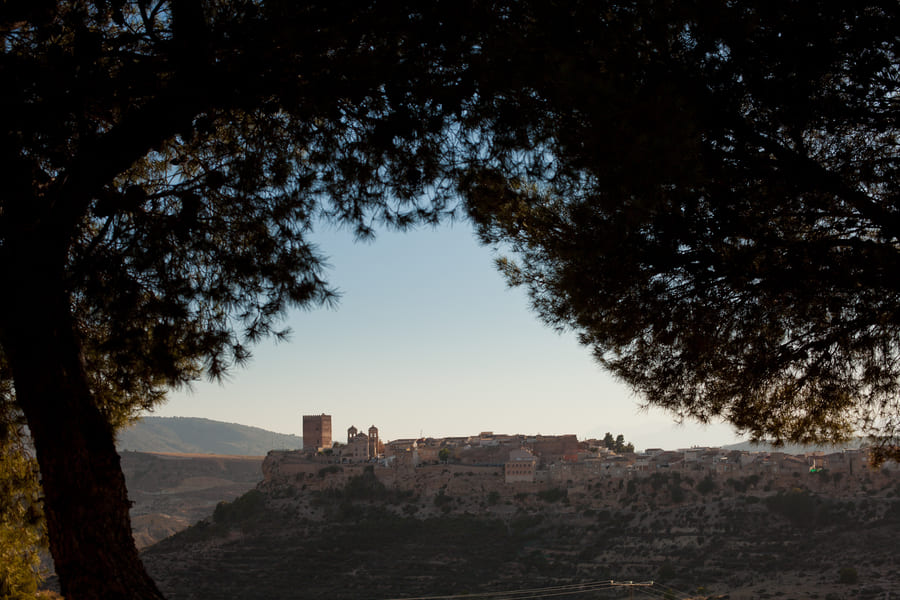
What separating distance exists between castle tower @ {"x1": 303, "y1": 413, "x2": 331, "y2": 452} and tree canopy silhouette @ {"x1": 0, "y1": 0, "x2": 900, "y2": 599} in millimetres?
65597

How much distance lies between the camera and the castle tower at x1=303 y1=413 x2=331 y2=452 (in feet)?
227

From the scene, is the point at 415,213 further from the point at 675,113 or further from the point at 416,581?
the point at 416,581

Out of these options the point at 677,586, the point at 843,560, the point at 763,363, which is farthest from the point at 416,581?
the point at 763,363

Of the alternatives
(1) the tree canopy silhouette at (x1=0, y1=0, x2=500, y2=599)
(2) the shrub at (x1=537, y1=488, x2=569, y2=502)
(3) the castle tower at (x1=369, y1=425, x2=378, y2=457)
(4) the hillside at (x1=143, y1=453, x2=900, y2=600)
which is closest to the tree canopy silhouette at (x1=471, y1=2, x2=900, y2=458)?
(1) the tree canopy silhouette at (x1=0, y1=0, x2=500, y2=599)

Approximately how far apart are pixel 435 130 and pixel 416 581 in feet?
115

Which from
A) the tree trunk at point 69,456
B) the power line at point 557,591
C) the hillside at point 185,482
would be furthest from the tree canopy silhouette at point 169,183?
the hillside at point 185,482

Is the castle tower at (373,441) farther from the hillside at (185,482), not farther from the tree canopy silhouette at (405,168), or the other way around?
the tree canopy silhouette at (405,168)

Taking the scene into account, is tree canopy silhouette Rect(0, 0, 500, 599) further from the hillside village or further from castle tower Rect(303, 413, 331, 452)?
castle tower Rect(303, 413, 331, 452)

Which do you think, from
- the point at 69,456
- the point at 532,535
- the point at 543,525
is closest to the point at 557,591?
the point at 532,535

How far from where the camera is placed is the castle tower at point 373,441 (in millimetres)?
60125

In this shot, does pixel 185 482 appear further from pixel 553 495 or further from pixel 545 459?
pixel 553 495

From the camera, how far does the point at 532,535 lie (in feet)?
144

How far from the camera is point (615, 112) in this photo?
3170mm

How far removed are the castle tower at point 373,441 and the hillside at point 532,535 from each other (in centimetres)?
592
